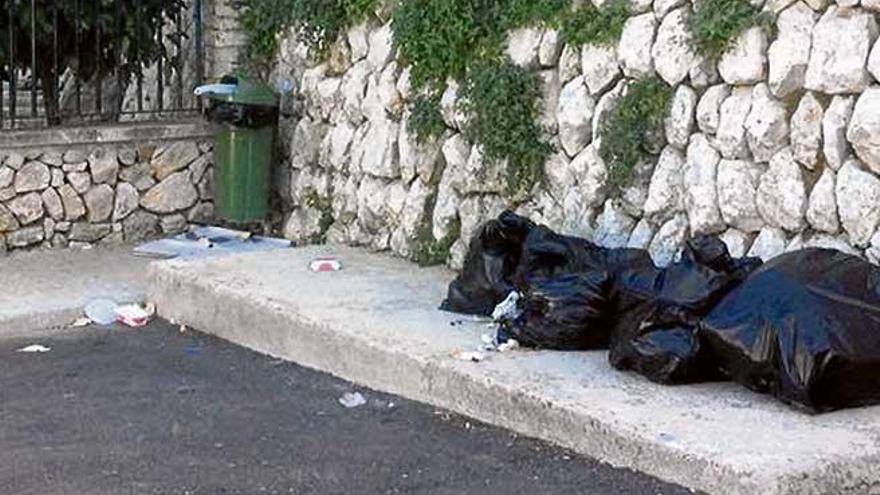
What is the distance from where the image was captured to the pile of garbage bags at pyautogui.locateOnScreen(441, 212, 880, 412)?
19.4ft

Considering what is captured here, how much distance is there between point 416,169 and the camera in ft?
29.2

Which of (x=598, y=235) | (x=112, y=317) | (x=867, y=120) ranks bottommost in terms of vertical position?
(x=112, y=317)

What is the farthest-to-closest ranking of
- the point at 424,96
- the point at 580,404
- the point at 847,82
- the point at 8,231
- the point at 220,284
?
the point at 8,231 → the point at 424,96 → the point at 220,284 → the point at 847,82 → the point at 580,404

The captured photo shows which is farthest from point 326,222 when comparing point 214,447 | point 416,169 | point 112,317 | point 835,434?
point 835,434

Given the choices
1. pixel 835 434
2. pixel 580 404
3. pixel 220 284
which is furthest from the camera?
pixel 220 284

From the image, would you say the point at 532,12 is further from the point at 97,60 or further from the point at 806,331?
the point at 97,60

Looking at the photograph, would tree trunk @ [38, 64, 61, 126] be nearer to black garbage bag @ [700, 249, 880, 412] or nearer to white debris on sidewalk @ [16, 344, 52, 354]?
white debris on sidewalk @ [16, 344, 52, 354]

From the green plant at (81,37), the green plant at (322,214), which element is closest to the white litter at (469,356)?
the green plant at (322,214)

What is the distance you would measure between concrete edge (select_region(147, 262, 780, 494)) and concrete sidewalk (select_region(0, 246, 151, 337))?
38 cm

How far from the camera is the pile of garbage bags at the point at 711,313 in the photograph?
5.93m

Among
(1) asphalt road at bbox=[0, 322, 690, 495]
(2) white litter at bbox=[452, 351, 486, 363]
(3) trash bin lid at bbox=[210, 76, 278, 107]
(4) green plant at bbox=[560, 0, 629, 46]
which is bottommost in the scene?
(1) asphalt road at bbox=[0, 322, 690, 495]

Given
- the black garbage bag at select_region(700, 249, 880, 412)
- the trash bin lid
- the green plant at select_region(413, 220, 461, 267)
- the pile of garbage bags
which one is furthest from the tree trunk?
the black garbage bag at select_region(700, 249, 880, 412)

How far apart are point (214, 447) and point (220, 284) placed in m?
2.04

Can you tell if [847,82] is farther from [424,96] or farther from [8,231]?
[8,231]
